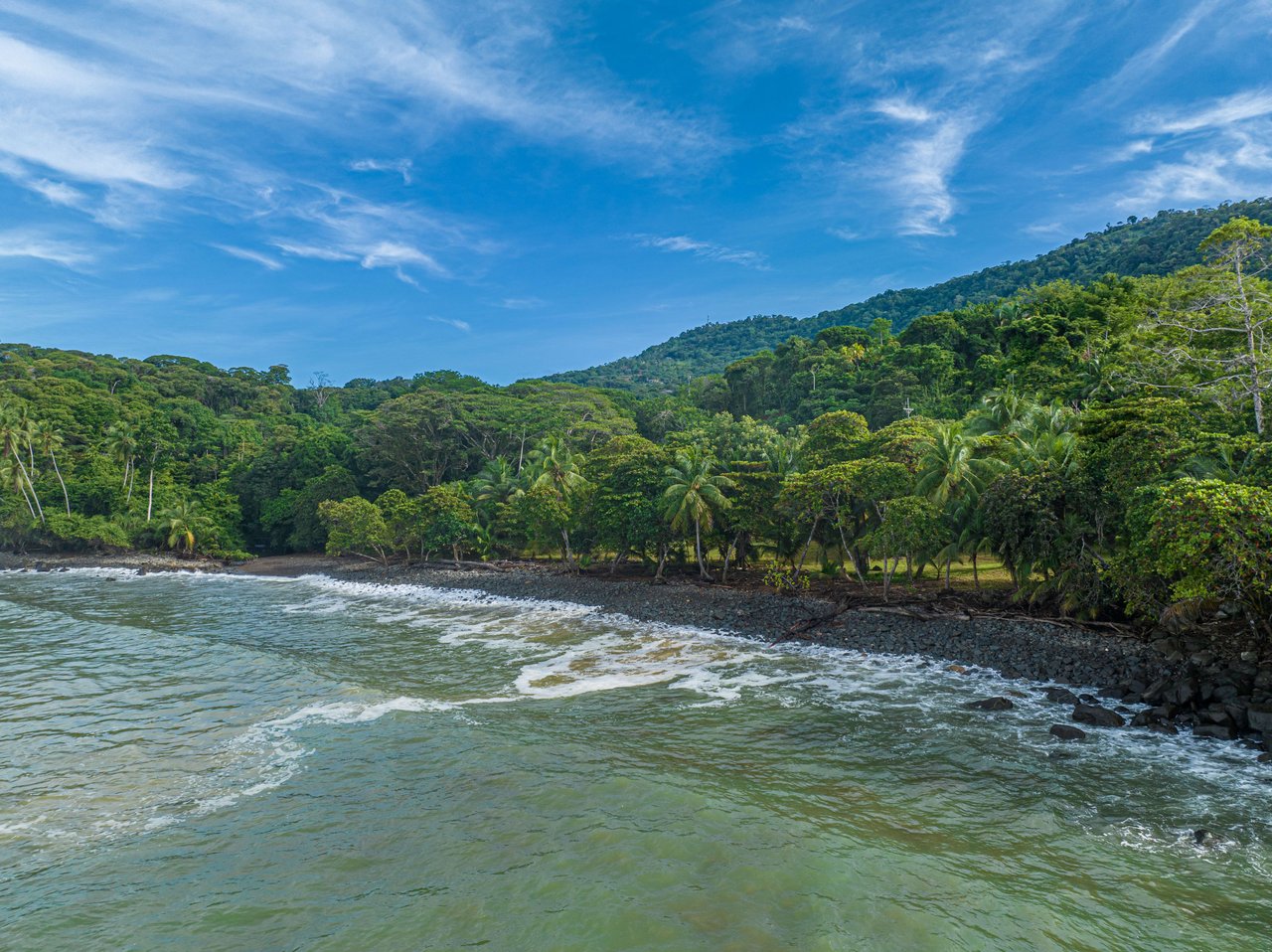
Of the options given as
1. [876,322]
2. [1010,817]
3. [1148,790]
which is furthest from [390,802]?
[876,322]

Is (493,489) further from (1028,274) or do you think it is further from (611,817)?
(1028,274)

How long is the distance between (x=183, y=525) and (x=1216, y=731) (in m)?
65.9

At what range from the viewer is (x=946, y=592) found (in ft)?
82.8

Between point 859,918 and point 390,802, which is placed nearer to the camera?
point 859,918

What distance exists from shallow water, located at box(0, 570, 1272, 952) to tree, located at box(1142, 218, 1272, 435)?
1073 centimetres

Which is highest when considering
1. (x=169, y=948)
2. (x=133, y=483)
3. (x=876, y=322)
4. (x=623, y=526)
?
(x=876, y=322)

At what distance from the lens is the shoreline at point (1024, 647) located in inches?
552

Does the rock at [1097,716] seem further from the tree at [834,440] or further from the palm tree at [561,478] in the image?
the palm tree at [561,478]

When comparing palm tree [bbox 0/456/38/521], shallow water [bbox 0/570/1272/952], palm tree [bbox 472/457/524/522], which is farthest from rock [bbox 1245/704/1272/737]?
palm tree [bbox 0/456/38/521]

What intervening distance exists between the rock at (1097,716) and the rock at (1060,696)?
1.07m

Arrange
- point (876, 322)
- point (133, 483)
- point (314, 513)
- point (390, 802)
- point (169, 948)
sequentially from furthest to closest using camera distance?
point (876, 322), point (133, 483), point (314, 513), point (390, 802), point (169, 948)

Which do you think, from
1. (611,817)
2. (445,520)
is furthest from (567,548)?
(611,817)

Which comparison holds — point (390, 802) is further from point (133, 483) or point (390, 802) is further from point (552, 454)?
point (133, 483)

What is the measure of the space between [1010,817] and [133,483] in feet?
247
